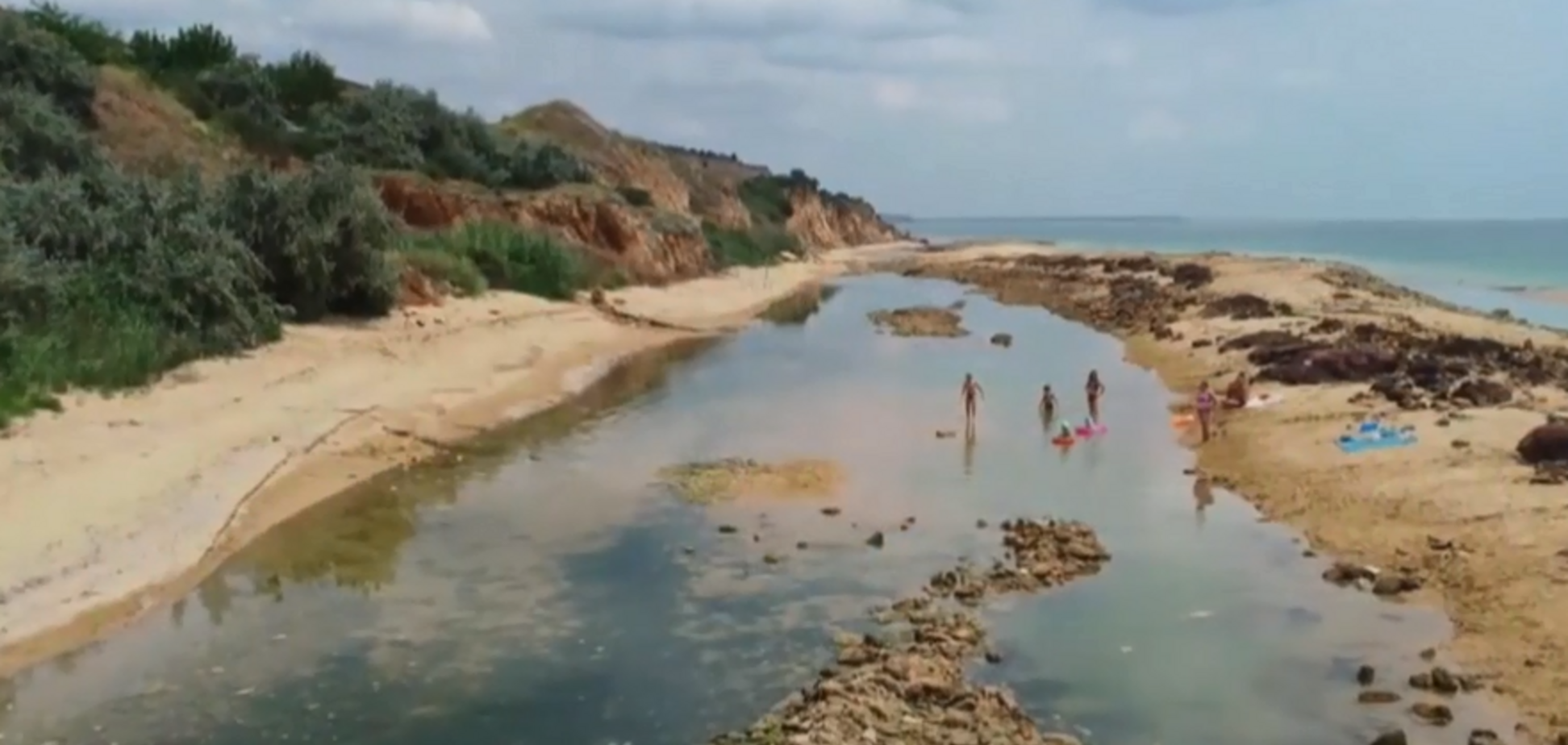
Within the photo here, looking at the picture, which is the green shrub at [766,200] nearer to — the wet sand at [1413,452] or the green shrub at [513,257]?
the green shrub at [513,257]

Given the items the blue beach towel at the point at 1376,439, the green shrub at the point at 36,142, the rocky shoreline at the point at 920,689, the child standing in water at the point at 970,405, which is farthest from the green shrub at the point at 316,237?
the blue beach towel at the point at 1376,439

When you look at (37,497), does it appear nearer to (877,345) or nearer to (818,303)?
(877,345)

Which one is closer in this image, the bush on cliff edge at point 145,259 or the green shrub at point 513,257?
the bush on cliff edge at point 145,259

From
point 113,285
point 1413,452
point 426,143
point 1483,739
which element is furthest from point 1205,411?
point 426,143

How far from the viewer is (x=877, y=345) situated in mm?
45688

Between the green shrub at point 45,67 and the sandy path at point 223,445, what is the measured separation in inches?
622

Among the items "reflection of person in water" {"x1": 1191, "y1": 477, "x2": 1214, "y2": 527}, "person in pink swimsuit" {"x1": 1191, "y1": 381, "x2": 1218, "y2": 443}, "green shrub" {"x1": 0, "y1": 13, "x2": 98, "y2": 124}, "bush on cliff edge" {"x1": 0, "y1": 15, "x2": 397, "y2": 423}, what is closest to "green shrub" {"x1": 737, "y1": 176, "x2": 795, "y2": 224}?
"green shrub" {"x1": 0, "y1": 13, "x2": 98, "y2": 124}

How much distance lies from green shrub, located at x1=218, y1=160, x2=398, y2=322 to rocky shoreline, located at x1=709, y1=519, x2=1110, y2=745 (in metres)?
22.5

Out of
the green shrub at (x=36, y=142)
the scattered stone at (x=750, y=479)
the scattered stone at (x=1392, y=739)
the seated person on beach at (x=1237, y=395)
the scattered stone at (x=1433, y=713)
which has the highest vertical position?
the green shrub at (x=36, y=142)

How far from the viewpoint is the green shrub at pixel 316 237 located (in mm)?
34219

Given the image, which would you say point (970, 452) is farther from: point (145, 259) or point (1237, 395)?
point (145, 259)

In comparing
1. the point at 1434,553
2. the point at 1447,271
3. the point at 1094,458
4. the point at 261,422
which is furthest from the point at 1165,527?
the point at 1447,271

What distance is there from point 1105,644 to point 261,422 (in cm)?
1492

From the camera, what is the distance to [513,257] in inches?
1891
